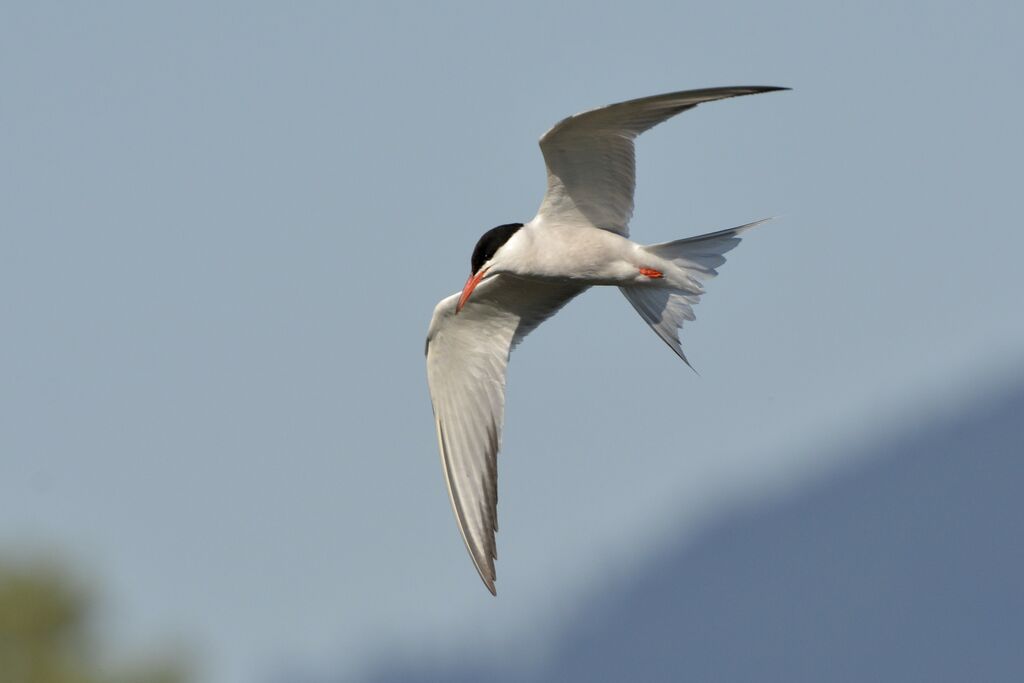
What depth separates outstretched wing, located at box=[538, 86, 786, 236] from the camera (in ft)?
30.7

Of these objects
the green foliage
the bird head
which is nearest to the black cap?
the bird head

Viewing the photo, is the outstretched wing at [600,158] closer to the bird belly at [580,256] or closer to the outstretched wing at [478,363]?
the bird belly at [580,256]

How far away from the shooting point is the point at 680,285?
10594 millimetres

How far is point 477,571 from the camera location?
10.8m

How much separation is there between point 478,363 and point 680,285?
5.42 ft

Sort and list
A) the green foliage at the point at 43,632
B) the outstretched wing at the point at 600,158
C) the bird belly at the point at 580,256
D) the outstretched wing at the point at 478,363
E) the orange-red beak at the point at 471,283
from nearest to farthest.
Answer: the outstretched wing at the point at 600,158, the bird belly at the point at 580,256, the orange-red beak at the point at 471,283, the outstretched wing at the point at 478,363, the green foliage at the point at 43,632

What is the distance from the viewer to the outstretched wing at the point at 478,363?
11.3 meters

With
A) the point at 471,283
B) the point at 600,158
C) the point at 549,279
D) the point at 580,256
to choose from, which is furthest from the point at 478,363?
the point at 600,158

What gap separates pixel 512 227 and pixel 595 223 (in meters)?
0.51

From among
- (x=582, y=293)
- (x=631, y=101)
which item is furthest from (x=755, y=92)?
(x=582, y=293)

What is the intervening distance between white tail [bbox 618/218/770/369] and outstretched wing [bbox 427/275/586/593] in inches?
29.1

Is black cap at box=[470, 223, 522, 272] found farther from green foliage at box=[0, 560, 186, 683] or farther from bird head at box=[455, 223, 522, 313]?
green foliage at box=[0, 560, 186, 683]

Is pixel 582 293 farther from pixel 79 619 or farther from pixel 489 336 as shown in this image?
pixel 79 619

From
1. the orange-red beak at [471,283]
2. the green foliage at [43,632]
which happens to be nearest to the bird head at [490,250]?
the orange-red beak at [471,283]
